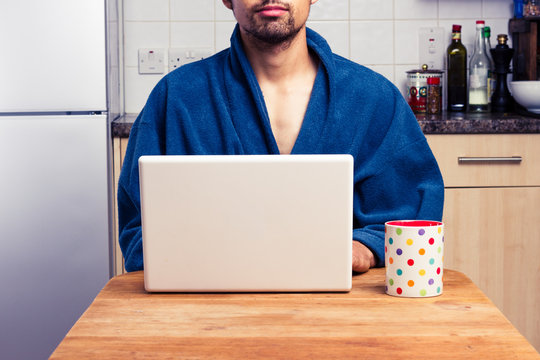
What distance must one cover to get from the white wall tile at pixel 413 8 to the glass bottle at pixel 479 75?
0.21 metres

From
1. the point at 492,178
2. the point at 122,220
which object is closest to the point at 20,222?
the point at 122,220

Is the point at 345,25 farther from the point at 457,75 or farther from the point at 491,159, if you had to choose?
the point at 491,159

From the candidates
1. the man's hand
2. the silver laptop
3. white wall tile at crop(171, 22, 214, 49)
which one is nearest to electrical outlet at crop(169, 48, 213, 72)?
white wall tile at crop(171, 22, 214, 49)

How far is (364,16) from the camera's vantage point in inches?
111

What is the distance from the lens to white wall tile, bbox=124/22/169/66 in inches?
110

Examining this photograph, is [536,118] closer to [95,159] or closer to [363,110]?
[363,110]

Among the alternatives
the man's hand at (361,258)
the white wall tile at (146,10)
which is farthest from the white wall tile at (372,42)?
the man's hand at (361,258)

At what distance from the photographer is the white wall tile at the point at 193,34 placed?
2795 millimetres

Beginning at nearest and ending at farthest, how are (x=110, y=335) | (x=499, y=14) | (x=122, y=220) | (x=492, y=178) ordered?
1. (x=110, y=335)
2. (x=122, y=220)
3. (x=492, y=178)
4. (x=499, y=14)

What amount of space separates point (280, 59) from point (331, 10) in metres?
1.35

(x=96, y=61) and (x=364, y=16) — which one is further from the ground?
(x=364, y=16)

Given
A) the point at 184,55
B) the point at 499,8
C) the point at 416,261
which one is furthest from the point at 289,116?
the point at 499,8

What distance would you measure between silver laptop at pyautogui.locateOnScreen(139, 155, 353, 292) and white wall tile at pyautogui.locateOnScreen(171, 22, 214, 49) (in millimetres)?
2004

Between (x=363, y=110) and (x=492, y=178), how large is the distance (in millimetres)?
994
